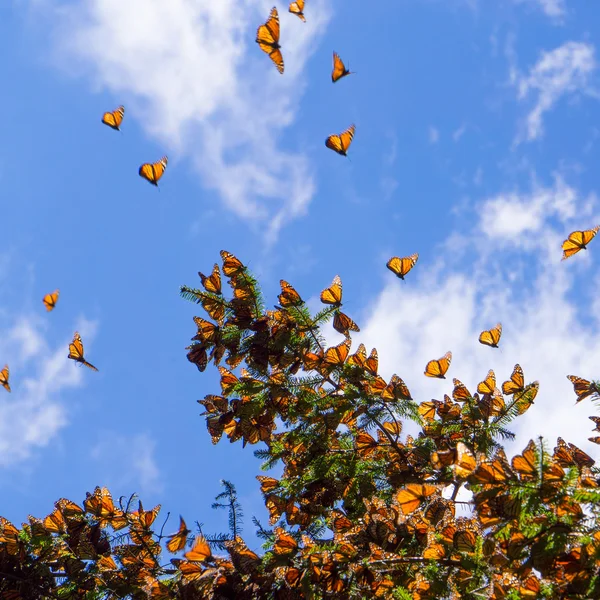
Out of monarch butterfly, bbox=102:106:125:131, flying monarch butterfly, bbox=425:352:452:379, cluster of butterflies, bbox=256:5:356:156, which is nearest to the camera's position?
flying monarch butterfly, bbox=425:352:452:379

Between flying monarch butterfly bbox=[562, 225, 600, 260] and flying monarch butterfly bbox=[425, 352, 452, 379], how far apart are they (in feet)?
4.30

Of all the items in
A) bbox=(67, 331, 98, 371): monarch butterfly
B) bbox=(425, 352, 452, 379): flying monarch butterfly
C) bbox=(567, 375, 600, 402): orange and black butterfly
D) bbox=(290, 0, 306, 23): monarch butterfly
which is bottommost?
bbox=(567, 375, 600, 402): orange and black butterfly

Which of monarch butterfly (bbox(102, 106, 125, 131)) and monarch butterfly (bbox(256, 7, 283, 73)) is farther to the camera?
monarch butterfly (bbox(102, 106, 125, 131))

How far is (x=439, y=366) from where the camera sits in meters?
3.81

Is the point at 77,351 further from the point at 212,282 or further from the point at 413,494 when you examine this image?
the point at 413,494

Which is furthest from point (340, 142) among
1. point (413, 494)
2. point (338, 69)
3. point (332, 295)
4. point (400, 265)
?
point (413, 494)

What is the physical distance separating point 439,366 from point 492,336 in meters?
0.46

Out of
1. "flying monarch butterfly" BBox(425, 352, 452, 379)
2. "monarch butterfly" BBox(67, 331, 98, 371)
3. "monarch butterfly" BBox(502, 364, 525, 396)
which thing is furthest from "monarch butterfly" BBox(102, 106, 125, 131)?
"monarch butterfly" BBox(502, 364, 525, 396)

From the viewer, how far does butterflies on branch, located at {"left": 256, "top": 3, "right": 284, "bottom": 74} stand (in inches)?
188

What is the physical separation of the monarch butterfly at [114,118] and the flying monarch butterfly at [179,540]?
4.03m

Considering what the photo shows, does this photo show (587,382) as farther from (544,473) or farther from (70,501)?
(70,501)

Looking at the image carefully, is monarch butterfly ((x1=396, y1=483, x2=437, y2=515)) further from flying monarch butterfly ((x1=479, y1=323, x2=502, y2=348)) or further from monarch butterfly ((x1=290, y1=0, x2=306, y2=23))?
monarch butterfly ((x1=290, y1=0, x2=306, y2=23))

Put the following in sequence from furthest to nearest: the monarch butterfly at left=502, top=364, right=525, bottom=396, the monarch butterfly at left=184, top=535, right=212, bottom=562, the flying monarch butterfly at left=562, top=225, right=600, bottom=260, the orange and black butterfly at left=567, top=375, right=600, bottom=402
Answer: the flying monarch butterfly at left=562, top=225, right=600, bottom=260 → the monarch butterfly at left=502, top=364, right=525, bottom=396 → the orange and black butterfly at left=567, top=375, right=600, bottom=402 → the monarch butterfly at left=184, top=535, right=212, bottom=562

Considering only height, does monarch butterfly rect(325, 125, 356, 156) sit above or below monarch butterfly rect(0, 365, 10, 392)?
above
